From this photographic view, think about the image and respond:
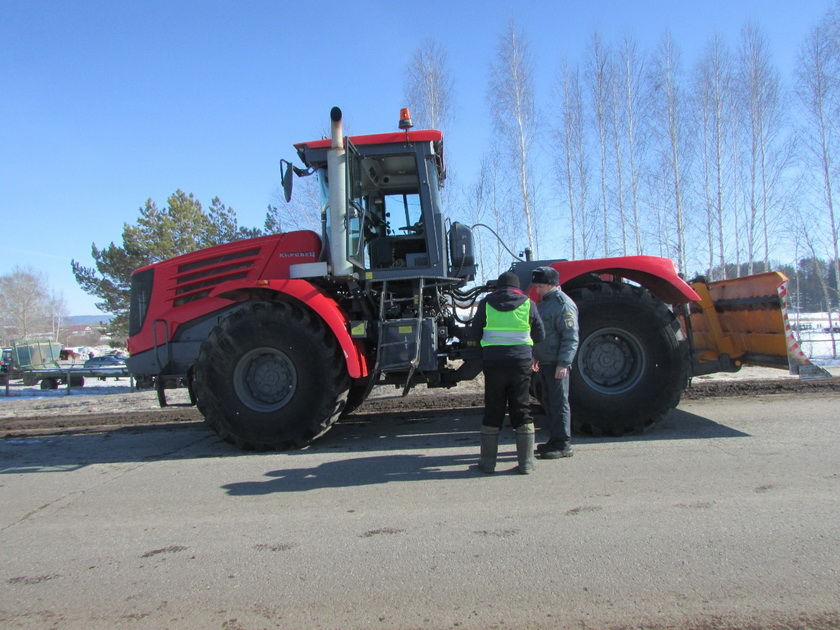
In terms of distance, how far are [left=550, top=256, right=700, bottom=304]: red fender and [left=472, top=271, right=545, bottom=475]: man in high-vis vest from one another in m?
1.26

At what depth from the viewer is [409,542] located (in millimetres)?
3100

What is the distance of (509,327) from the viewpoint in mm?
4293

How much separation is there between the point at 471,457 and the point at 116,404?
798 cm

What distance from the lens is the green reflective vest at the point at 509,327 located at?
429cm

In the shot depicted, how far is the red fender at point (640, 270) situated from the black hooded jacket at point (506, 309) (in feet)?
3.53

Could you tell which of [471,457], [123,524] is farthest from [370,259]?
[123,524]

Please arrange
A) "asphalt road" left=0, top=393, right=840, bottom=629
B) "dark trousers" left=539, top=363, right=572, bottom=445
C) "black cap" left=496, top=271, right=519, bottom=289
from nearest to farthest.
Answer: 1. "asphalt road" left=0, top=393, right=840, bottom=629
2. "black cap" left=496, top=271, right=519, bottom=289
3. "dark trousers" left=539, top=363, right=572, bottom=445

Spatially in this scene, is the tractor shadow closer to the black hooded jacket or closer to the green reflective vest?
the black hooded jacket

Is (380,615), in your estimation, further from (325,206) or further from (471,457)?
(325,206)

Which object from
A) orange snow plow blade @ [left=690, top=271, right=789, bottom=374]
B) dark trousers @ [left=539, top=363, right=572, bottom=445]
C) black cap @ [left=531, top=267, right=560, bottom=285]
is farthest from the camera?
orange snow plow blade @ [left=690, top=271, right=789, bottom=374]

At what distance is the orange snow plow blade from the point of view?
520cm

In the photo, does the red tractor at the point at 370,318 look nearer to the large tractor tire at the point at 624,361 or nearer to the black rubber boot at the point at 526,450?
the large tractor tire at the point at 624,361

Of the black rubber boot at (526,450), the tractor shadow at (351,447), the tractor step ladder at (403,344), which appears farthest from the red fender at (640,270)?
the black rubber boot at (526,450)

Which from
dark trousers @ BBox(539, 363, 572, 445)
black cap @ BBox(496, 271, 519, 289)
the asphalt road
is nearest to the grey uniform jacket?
dark trousers @ BBox(539, 363, 572, 445)
